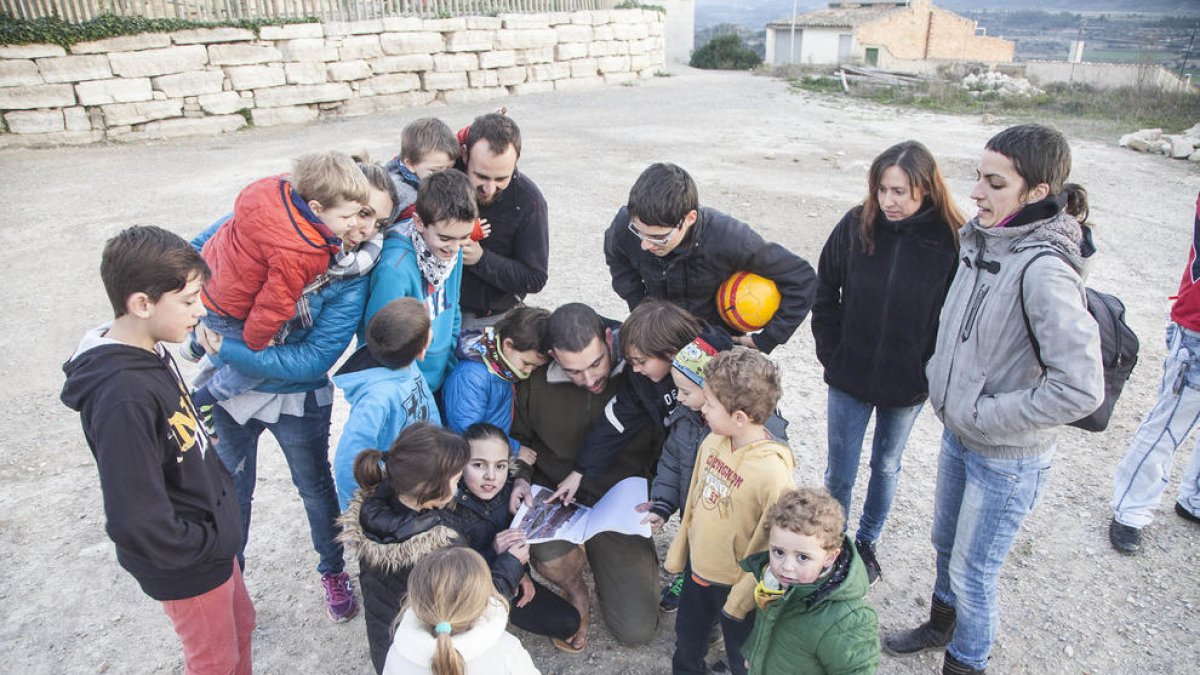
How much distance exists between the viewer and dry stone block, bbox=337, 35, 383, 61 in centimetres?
1387

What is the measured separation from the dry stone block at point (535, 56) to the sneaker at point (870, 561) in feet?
49.4

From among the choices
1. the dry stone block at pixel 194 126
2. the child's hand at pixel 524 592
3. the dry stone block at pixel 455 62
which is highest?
the dry stone block at pixel 455 62

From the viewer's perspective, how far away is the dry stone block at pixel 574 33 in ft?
56.4

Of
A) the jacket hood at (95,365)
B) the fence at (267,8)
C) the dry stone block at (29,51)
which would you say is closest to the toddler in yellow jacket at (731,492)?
the jacket hood at (95,365)

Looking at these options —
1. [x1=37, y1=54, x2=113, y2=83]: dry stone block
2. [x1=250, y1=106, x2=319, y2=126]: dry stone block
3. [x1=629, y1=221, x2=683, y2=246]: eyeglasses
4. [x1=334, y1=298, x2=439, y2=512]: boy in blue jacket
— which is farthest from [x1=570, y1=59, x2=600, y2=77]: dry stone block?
[x1=334, y1=298, x2=439, y2=512]: boy in blue jacket

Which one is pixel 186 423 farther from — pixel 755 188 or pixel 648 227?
pixel 755 188

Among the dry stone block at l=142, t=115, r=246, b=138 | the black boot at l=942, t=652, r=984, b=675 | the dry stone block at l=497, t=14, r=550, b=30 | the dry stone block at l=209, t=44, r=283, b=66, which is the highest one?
the dry stone block at l=497, t=14, r=550, b=30

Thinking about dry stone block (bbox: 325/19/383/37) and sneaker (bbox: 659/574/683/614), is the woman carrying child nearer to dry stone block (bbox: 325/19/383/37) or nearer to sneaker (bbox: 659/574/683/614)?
sneaker (bbox: 659/574/683/614)

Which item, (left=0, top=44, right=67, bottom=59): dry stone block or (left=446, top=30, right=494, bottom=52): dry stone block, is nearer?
(left=0, top=44, right=67, bottom=59): dry stone block

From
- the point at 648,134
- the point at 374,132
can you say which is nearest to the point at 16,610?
the point at 374,132

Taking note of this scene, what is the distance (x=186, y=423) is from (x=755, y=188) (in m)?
8.72

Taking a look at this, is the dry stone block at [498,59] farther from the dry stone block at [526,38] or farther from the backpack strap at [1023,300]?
the backpack strap at [1023,300]

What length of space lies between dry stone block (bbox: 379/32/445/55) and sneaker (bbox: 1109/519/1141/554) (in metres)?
14.2

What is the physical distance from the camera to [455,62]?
50.5 ft
